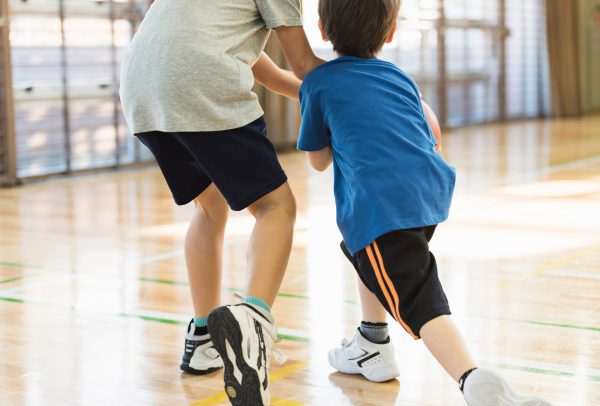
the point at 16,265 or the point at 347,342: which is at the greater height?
the point at 347,342

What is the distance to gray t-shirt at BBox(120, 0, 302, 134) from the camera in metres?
1.91

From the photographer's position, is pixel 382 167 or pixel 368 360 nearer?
pixel 382 167

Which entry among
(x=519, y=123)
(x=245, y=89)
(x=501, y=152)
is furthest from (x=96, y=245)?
(x=519, y=123)

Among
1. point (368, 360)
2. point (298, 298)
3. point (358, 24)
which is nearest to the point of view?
point (358, 24)

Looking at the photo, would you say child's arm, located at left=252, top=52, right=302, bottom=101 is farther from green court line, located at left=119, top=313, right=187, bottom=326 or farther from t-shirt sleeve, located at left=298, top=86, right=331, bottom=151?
green court line, located at left=119, top=313, right=187, bottom=326

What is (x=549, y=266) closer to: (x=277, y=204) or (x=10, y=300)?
(x=277, y=204)

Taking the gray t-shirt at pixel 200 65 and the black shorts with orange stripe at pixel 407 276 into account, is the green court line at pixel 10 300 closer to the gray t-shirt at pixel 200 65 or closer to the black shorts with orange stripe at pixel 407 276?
the gray t-shirt at pixel 200 65

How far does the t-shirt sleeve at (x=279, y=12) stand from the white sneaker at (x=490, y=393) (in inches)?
30.0

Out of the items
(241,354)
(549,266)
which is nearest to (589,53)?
(549,266)

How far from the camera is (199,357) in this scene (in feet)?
7.08

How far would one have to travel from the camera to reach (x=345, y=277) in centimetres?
317

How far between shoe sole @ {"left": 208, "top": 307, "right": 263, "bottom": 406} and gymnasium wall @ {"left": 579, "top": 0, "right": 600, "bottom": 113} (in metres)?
11.3

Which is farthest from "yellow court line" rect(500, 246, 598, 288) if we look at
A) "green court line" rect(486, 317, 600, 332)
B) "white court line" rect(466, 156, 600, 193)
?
"white court line" rect(466, 156, 600, 193)

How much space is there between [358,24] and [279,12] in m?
0.16
